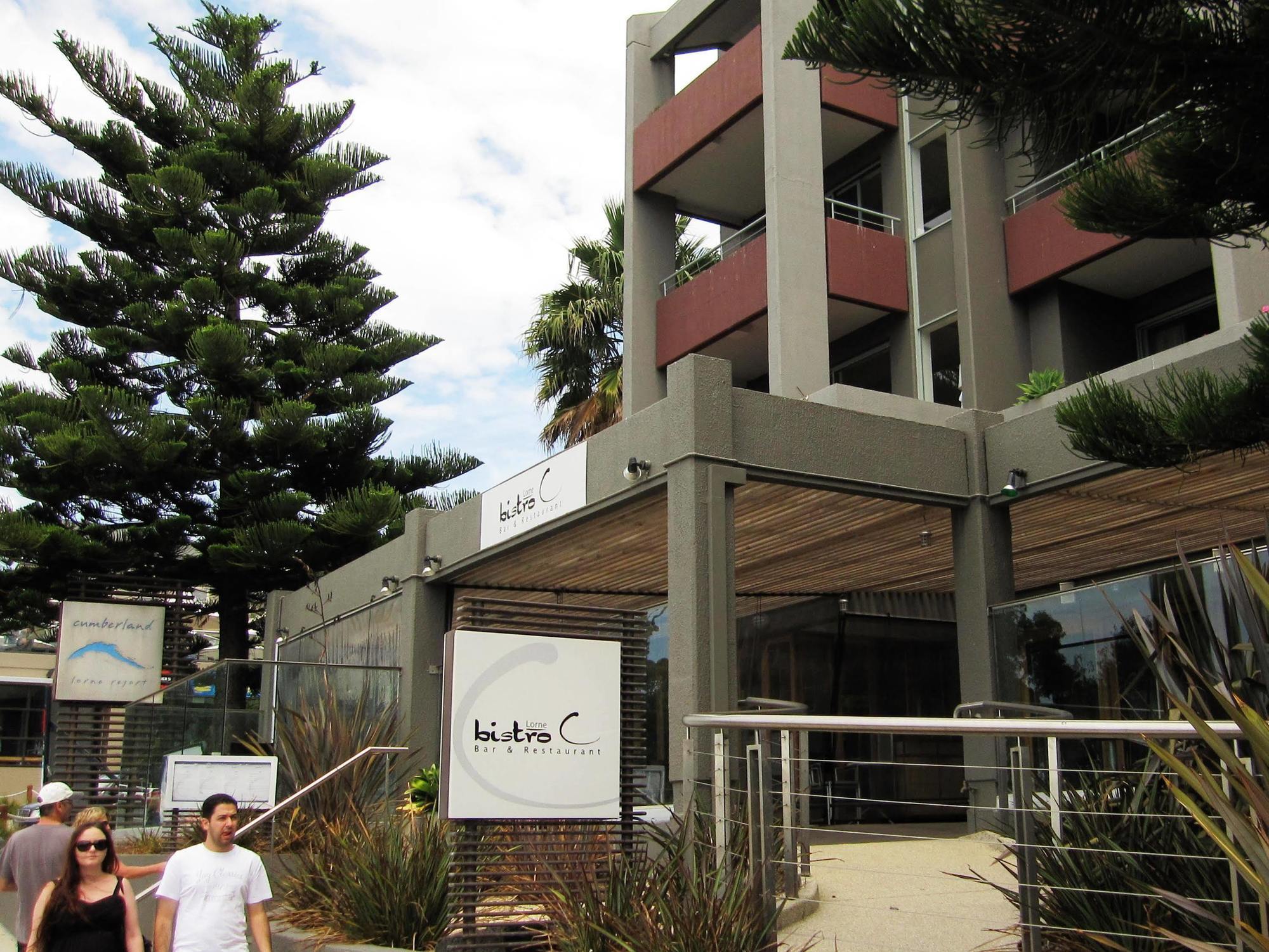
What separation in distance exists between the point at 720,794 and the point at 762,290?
32.9ft

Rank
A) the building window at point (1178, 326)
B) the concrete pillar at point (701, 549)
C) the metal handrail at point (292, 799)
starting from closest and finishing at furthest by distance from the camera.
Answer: the metal handrail at point (292, 799) → the concrete pillar at point (701, 549) → the building window at point (1178, 326)

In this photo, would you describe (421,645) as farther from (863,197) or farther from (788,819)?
(788,819)

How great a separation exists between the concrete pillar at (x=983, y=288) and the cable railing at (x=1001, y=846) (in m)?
5.21

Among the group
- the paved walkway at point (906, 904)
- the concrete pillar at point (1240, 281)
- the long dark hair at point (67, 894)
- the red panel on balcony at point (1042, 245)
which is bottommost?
the paved walkway at point (906, 904)

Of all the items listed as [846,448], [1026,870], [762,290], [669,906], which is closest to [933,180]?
[762,290]

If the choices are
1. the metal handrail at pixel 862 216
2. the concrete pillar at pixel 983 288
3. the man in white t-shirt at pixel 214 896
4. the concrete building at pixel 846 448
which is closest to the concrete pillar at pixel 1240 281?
the concrete building at pixel 846 448

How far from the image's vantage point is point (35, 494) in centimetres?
2509

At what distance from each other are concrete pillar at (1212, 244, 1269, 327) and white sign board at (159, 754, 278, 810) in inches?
340

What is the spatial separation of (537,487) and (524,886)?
5371 mm

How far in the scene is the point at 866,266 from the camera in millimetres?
16016

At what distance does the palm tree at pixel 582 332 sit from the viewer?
976 inches

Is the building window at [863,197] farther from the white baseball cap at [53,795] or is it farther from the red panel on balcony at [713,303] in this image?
the white baseball cap at [53,795]

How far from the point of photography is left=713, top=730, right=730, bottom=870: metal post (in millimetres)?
6711

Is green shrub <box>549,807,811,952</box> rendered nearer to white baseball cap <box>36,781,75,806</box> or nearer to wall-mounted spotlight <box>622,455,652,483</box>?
white baseball cap <box>36,781,75,806</box>
